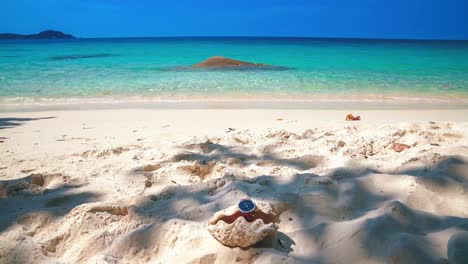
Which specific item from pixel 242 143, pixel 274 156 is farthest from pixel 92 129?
pixel 274 156

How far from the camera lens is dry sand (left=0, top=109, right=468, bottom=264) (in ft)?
5.19

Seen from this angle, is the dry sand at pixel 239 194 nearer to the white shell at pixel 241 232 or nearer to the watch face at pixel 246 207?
the white shell at pixel 241 232

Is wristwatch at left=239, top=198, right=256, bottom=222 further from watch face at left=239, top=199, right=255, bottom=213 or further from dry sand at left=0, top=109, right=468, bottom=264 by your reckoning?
dry sand at left=0, top=109, right=468, bottom=264

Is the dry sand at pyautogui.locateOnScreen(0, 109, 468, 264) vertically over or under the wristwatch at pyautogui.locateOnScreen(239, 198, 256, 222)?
under

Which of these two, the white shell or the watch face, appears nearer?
the white shell

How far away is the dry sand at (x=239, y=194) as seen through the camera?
158 centimetres

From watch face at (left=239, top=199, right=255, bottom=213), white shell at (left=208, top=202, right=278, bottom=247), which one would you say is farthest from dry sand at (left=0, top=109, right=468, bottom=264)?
watch face at (left=239, top=199, right=255, bottom=213)

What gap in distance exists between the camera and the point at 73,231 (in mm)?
1855

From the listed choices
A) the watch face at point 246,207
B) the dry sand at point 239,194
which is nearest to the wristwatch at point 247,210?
the watch face at point 246,207

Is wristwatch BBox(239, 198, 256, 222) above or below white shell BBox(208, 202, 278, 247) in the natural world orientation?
above

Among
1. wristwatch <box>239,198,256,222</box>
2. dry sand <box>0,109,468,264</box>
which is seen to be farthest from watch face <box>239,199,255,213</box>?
dry sand <box>0,109,468,264</box>

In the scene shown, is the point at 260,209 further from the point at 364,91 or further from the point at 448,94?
the point at 448,94

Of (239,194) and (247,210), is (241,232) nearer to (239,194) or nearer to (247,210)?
(247,210)

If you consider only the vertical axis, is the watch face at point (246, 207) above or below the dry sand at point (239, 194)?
above
